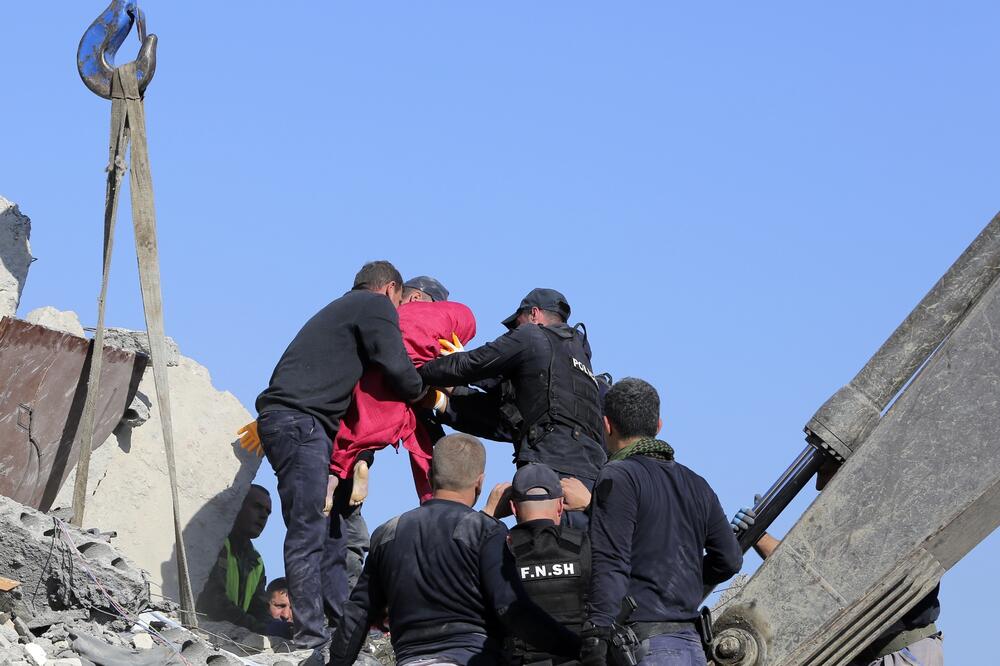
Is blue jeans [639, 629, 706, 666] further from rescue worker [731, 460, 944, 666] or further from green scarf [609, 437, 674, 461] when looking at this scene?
rescue worker [731, 460, 944, 666]

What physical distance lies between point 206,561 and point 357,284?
9.13ft

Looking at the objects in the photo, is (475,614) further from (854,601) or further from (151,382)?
(151,382)

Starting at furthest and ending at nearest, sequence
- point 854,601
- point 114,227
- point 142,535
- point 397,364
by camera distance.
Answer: point 142,535 < point 114,227 < point 397,364 < point 854,601

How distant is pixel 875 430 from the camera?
646cm

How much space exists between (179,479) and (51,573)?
10.2 ft

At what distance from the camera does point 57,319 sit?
32.3 ft

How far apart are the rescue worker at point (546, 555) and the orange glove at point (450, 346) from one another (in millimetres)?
2561

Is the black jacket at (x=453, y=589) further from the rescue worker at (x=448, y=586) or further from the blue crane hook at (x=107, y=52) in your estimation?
the blue crane hook at (x=107, y=52)

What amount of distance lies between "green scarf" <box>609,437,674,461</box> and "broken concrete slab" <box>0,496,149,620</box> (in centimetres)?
271

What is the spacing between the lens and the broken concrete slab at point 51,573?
6820 mm

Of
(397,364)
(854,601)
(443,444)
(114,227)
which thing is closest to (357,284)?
(397,364)

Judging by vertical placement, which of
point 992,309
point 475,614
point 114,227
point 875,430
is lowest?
point 475,614

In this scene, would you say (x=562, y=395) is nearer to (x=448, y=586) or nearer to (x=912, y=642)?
(x=912, y=642)

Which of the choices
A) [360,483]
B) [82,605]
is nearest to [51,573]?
[82,605]
